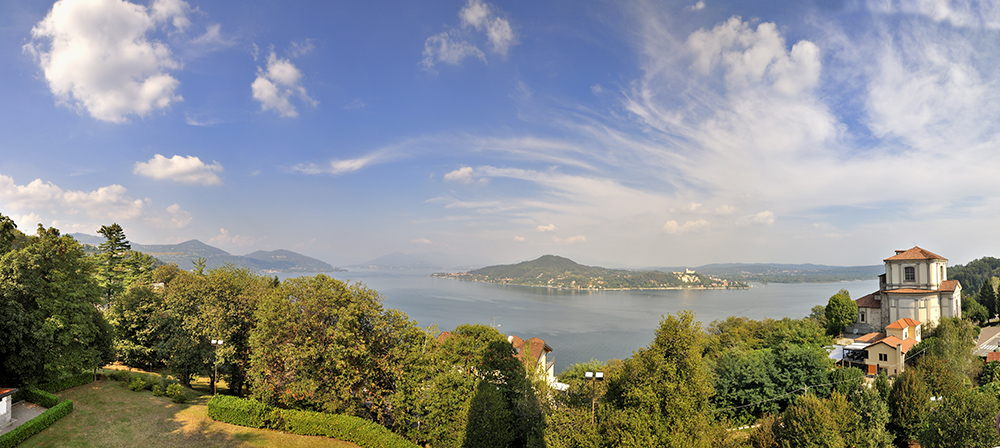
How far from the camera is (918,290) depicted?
35.8m

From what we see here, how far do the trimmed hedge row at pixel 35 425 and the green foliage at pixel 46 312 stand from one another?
64.2 inches

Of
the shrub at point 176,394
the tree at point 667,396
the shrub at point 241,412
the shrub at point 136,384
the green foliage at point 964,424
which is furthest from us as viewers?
the shrub at point 136,384

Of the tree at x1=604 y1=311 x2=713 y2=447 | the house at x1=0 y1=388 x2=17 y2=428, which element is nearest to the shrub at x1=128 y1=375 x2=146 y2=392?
the house at x1=0 y1=388 x2=17 y2=428

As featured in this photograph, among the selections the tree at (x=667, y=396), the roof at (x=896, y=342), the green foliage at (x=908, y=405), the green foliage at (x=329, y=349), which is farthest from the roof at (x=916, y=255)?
the green foliage at (x=329, y=349)

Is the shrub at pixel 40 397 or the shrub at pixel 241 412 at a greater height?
the shrub at pixel 40 397

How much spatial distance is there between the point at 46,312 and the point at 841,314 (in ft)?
188

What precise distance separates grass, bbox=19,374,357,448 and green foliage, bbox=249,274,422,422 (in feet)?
5.16

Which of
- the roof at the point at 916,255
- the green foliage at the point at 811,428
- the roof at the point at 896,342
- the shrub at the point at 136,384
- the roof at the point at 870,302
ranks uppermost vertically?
the roof at the point at 916,255

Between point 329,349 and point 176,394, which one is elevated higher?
point 329,349

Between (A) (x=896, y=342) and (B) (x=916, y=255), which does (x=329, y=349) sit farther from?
(B) (x=916, y=255)

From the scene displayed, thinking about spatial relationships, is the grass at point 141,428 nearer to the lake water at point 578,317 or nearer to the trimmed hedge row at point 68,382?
the trimmed hedge row at point 68,382

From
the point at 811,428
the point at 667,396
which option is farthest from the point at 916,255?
the point at 667,396

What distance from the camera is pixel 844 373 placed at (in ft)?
83.4

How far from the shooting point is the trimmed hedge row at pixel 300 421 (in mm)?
14914
